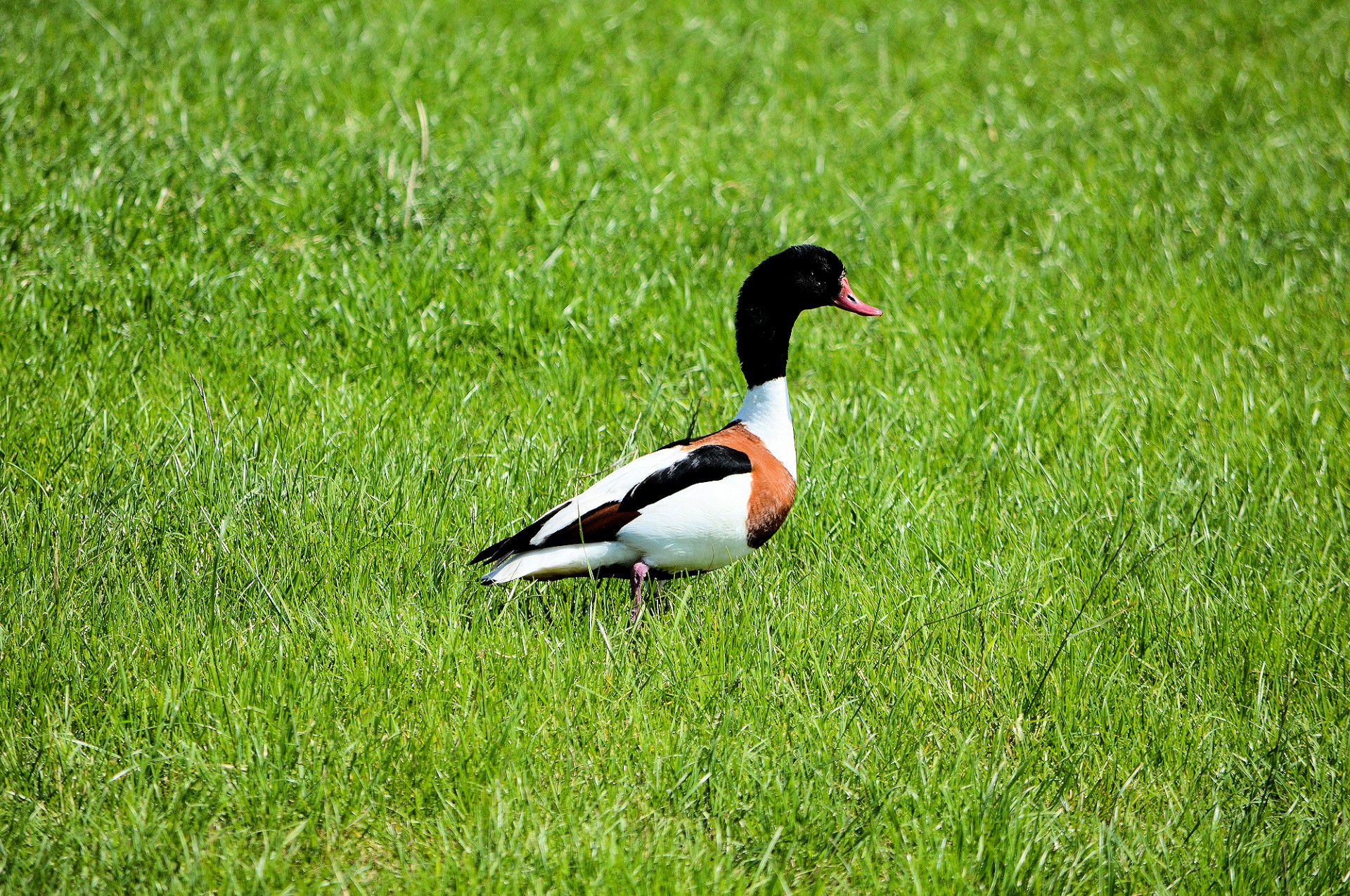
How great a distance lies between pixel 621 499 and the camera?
3311mm

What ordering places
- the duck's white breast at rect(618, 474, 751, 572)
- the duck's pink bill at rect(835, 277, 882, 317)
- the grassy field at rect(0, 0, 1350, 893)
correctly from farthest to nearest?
1. the duck's pink bill at rect(835, 277, 882, 317)
2. the duck's white breast at rect(618, 474, 751, 572)
3. the grassy field at rect(0, 0, 1350, 893)

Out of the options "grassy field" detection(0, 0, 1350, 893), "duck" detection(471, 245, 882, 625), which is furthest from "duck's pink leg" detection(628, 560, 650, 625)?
"grassy field" detection(0, 0, 1350, 893)

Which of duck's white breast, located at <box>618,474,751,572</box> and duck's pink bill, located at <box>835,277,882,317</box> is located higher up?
duck's pink bill, located at <box>835,277,882,317</box>

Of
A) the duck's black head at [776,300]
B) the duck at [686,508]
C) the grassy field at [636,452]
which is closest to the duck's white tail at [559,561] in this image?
the duck at [686,508]

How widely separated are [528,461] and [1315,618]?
2611 millimetres

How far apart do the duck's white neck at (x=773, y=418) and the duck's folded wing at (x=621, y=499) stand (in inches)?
10.3

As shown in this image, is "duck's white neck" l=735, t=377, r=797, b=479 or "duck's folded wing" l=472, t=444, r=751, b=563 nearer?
"duck's folded wing" l=472, t=444, r=751, b=563

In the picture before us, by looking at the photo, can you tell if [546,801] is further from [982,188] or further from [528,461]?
[982,188]

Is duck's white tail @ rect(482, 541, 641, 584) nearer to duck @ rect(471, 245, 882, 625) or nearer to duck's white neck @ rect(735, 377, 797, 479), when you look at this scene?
duck @ rect(471, 245, 882, 625)

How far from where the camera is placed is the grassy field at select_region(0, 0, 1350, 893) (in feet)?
8.76

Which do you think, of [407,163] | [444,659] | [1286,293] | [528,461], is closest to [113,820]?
[444,659]

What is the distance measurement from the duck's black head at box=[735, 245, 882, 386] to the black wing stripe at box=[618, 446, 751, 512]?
1.29 feet

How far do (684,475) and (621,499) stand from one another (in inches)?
7.8

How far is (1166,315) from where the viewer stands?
5578mm
